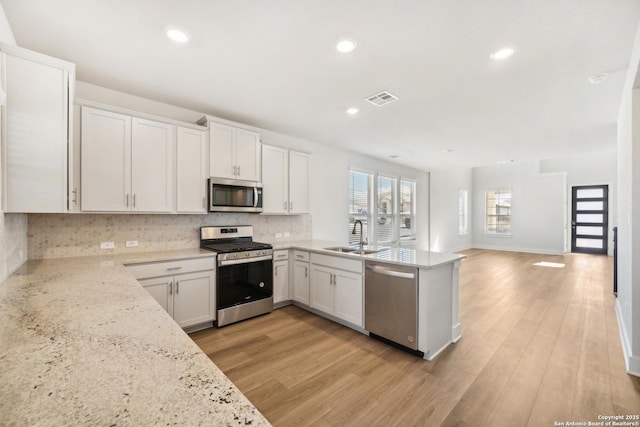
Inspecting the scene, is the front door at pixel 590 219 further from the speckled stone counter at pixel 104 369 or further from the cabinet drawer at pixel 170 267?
the speckled stone counter at pixel 104 369

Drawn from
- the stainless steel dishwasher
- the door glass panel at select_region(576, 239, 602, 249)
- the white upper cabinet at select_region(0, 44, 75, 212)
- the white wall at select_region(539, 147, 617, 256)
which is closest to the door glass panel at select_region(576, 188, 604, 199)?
the white wall at select_region(539, 147, 617, 256)

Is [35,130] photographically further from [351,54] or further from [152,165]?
[351,54]

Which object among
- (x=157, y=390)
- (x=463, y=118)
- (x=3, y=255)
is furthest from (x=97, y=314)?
(x=463, y=118)

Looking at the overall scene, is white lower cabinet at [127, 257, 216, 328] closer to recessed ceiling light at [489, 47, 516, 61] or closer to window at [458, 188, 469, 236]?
recessed ceiling light at [489, 47, 516, 61]

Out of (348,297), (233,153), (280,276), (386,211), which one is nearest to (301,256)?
(280,276)

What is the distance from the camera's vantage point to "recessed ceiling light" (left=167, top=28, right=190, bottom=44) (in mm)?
2065

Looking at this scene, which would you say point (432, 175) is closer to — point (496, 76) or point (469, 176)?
point (469, 176)

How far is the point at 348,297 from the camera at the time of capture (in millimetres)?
3227

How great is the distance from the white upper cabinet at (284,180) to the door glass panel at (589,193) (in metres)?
9.47

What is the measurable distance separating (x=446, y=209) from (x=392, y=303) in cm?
715

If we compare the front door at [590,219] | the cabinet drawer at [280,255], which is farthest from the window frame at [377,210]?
the front door at [590,219]

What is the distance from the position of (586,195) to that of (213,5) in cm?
1143

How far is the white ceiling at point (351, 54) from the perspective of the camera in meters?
1.86

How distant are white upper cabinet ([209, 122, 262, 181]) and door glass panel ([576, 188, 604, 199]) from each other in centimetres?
1032
